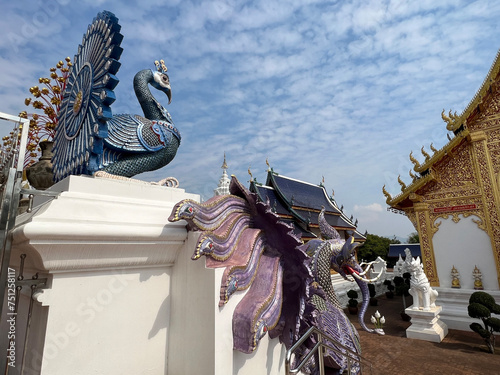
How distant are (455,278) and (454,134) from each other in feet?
18.5

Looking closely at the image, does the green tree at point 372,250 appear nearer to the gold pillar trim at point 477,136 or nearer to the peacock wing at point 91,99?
the gold pillar trim at point 477,136

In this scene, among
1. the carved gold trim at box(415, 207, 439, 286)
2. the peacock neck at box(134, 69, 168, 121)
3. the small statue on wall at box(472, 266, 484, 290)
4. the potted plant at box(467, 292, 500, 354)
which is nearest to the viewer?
the peacock neck at box(134, 69, 168, 121)

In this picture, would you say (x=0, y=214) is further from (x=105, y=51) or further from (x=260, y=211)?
(x=260, y=211)

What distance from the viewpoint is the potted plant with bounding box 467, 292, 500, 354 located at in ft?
27.1

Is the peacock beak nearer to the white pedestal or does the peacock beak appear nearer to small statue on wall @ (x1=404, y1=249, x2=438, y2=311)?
small statue on wall @ (x1=404, y1=249, x2=438, y2=311)

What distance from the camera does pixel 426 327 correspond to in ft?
31.5

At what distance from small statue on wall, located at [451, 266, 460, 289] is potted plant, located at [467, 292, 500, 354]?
1404 millimetres

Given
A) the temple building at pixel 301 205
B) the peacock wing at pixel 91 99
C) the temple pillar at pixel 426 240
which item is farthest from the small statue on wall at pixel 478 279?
the peacock wing at pixel 91 99

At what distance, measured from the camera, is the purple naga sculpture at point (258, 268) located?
2.81 m

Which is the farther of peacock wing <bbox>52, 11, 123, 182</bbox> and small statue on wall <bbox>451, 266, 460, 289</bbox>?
small statue on wall <bbox>451, 266, 460, 289</bbox>

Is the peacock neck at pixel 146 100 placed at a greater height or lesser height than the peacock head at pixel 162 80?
lesser

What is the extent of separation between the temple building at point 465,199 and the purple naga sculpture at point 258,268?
8.82 meters

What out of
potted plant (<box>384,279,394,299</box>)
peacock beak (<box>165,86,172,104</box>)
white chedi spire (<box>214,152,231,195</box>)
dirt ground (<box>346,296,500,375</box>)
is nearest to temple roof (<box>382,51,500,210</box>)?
dirt ground (<box>346,296,500,375</box>)

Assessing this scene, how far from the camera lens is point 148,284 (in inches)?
123
